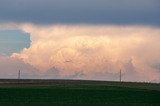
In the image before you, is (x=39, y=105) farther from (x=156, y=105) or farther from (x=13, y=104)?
(x=156, y=105)

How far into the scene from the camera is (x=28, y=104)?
229ft

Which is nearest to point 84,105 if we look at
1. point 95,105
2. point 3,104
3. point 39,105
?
point 95,105

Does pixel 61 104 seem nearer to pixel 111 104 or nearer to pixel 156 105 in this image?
pixel 111 104

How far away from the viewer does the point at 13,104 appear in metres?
69.6

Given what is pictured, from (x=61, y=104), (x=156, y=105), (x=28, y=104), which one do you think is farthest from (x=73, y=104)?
(x=156, y=105)

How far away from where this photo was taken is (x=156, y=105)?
71.6 m

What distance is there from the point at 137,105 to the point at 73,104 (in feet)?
28.7

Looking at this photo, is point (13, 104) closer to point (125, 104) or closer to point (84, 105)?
point (84, 105)

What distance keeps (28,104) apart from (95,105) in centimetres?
897

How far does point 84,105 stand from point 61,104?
3.25 m

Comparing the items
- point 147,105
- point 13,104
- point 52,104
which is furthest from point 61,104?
point 147,105

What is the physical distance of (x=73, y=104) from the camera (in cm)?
7088

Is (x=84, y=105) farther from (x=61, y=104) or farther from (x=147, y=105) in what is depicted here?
(x=147, y=105)

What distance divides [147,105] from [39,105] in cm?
1481
